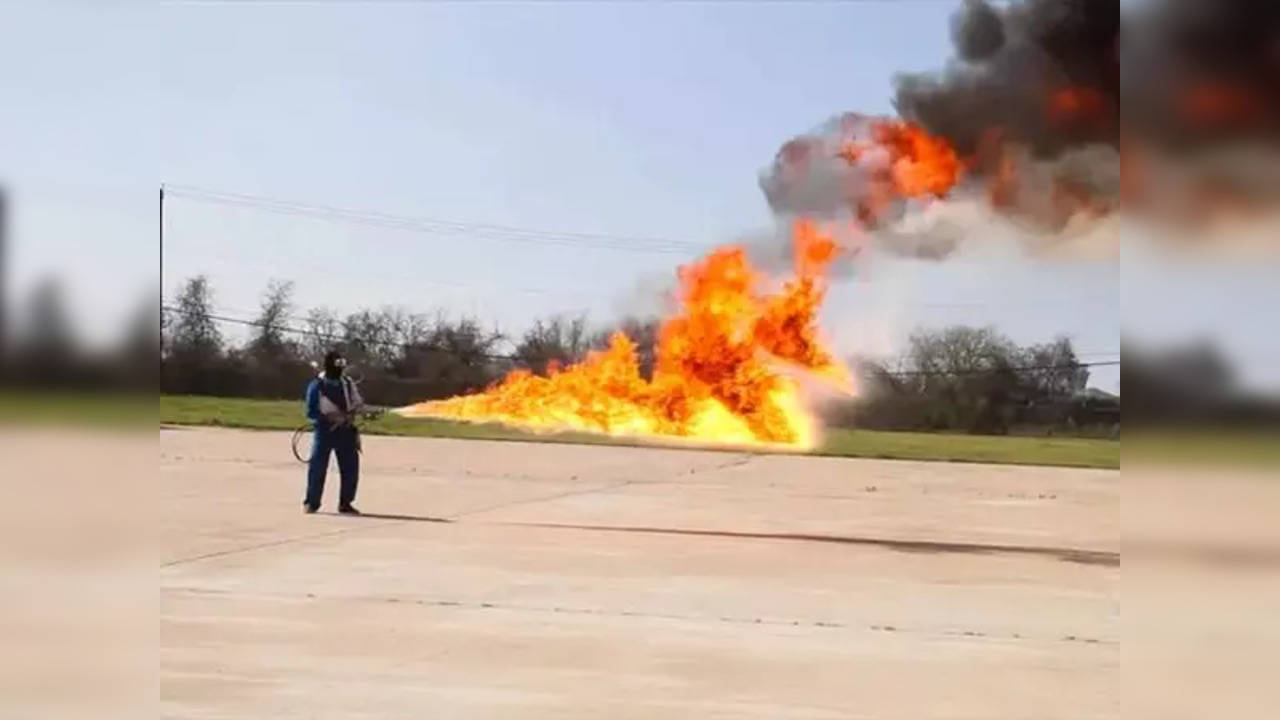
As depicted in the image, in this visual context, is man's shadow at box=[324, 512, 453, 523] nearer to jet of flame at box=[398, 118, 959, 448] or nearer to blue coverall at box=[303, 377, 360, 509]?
blue coverall at box=[303, 377, 360, 509]

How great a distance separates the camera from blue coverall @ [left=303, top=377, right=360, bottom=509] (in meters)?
13.7

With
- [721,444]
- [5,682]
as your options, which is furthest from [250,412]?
[5,682]

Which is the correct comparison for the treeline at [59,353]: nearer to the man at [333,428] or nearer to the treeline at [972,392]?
the man at [333,428]

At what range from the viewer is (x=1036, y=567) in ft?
36.7

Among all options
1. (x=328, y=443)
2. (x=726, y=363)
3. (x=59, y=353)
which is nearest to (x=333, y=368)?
(x=328, y=443)

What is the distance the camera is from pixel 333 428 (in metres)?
13.8

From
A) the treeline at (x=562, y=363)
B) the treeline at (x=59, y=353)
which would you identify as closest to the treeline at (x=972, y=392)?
the treeline at (x=562, y=363)

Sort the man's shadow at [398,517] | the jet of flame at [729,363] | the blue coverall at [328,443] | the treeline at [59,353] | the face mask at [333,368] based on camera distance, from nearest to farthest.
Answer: the treeline at [59,353], the man's shadow at [398,517], the blue coverall at [328,443], the face mask at [333,368], the jet of flame at [729,363]

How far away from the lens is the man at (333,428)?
13.7 metres

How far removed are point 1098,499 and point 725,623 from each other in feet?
41.9

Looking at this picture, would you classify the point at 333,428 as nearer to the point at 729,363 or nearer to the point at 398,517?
the point at 398,517

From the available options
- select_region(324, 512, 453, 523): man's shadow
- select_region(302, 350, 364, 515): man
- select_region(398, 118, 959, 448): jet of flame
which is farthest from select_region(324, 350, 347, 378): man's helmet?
select_region(398, 118, 959, 448): jet of flame

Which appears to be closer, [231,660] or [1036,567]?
[231,660]

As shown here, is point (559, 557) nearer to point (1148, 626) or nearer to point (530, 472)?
point (1148, 626)
